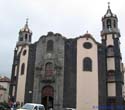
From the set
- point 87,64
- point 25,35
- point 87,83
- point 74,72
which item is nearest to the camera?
point 87,83

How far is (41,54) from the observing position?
4728 cm

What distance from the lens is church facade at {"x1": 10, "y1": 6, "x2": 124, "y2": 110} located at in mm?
42812

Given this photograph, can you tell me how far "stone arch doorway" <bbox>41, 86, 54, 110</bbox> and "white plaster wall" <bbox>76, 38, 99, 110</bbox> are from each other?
4698 mm

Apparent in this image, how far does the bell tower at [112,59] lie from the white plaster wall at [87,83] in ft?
7.48

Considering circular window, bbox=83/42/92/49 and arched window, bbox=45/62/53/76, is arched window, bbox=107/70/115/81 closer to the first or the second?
circular window, bbox=83/42/92/49

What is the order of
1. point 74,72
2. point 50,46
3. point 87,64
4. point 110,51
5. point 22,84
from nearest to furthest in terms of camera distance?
point 74,72
point 87,64
point 110,51
point 50,46
point 22,84

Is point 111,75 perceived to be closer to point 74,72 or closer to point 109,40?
point 74,72

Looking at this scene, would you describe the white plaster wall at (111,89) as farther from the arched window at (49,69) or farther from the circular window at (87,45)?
the arched window at (49,69)

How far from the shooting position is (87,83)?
43.1m

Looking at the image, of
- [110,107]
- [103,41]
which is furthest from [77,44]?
[110,107]

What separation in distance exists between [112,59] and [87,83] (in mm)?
6163

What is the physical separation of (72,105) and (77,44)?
410 inches

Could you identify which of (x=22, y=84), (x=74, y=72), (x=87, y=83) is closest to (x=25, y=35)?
(x=22, y=84)

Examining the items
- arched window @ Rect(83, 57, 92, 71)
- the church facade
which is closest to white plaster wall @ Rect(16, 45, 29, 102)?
the church facade
